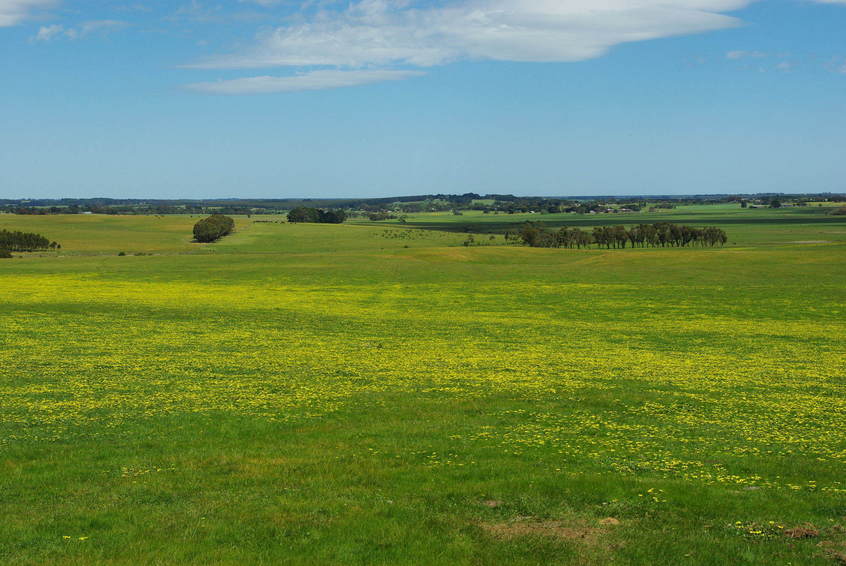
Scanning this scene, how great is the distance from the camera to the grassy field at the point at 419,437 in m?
13.9

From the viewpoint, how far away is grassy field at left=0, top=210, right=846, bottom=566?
546 inches

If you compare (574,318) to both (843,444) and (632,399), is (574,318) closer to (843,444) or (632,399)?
(632,399)

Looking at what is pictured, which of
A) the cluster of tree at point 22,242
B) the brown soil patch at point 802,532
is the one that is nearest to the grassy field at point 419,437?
the brown soil patch at point 802,532

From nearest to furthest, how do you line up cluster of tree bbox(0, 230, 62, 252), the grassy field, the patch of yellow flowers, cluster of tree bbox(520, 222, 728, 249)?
the grassy field → the patch of yellow flowers → cluster of tree bbox(0, 230, 62, 252) → cluster of tree bbox(520, 222, 728, 249)

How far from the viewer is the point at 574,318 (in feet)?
177

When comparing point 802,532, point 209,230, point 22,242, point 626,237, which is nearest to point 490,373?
point 802,532

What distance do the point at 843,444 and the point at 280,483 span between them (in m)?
14.1

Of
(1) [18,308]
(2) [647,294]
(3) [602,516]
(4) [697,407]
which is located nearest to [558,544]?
(3) [602,516]

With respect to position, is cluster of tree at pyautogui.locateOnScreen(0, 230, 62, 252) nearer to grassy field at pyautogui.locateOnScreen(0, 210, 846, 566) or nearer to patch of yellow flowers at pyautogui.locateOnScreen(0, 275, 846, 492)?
patch of yellow flowers at pyautogui.locateOnScreen(0, 275, 846, 492)

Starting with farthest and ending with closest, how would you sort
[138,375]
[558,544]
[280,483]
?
[138,375]
[280,483]
[558,544]

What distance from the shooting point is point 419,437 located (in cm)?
2116

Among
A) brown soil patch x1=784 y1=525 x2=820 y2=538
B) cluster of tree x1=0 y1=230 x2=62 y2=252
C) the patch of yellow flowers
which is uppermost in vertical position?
cluster of tree x1=0 y1=230 x2=62 y2=252

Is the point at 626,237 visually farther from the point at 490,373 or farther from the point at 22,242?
the point at 490,373

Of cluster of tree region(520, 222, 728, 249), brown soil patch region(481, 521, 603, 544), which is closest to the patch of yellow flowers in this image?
brown soil patch region(481, 521, 603, 544)
